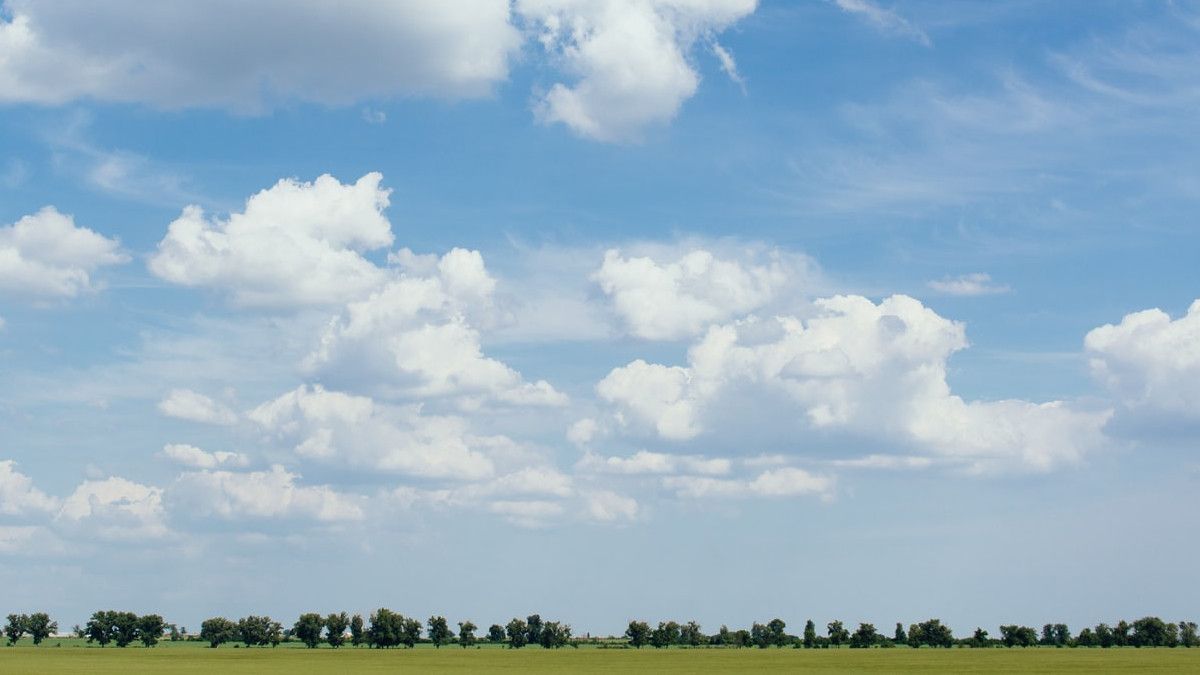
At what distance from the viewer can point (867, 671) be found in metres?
143

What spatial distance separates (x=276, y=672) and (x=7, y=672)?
28.0 meters

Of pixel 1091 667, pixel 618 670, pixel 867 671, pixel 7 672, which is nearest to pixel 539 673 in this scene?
pixel 618 670

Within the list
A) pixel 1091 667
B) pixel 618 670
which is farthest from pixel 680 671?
pixel 1091 667

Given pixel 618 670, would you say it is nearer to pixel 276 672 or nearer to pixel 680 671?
pixel 680 671

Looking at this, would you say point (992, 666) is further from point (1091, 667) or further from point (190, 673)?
point (190, 673)

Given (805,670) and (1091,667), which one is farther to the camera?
(1091,667)

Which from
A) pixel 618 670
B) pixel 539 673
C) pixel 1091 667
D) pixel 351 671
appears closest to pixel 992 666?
pixel 1091 667

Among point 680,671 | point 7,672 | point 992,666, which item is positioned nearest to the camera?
point 7,672

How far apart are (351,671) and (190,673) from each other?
75.3 ft

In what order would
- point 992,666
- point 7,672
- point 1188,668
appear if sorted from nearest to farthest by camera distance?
point 7,672 → point 1188,668 → point 992,666

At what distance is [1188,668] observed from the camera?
140 meters

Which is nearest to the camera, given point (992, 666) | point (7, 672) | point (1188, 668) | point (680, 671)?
point (7, 672)

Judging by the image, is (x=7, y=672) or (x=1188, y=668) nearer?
(x=7, y=672)

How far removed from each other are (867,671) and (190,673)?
78295 millimetres
